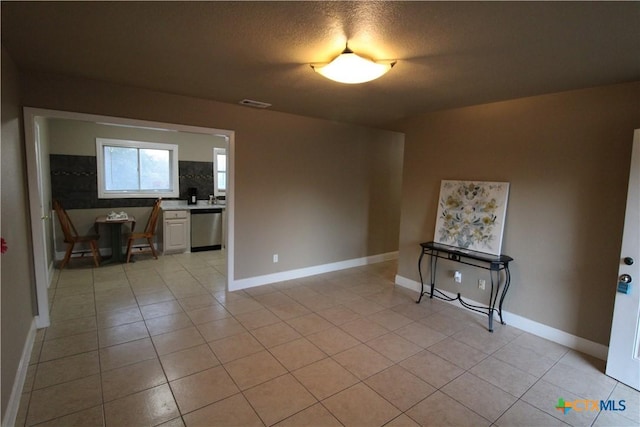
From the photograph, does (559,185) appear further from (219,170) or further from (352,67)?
(219,170)

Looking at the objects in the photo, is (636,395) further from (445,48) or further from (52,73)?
(52,73)

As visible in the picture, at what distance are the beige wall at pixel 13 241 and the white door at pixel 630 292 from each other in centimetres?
417

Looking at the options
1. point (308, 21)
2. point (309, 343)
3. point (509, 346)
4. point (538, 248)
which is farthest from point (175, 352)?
point (538, 248)

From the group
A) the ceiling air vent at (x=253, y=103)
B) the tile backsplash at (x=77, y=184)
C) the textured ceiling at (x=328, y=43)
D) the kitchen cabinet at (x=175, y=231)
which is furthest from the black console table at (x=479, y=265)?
the tile backsplash at (x=77, y=184)

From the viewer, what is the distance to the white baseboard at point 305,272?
13.8 ft

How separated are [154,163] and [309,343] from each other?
16.2 feet

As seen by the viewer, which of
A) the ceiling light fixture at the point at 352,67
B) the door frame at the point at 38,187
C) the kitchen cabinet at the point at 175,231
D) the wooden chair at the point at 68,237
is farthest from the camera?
the kitchen cabinet at the point at 175,231

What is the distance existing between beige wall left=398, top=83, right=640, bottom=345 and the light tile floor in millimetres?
437

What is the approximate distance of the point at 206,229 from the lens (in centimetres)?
610

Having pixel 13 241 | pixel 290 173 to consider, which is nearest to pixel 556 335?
pixel 290 173

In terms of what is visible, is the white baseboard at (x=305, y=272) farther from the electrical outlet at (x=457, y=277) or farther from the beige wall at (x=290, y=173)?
the electrical outlet at (x=457, y=277)

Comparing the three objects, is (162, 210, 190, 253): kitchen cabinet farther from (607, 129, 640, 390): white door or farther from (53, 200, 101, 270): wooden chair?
(607, 129, 640, 390): white door

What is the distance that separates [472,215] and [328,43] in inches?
101

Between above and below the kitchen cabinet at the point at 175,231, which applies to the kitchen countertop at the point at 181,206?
above
